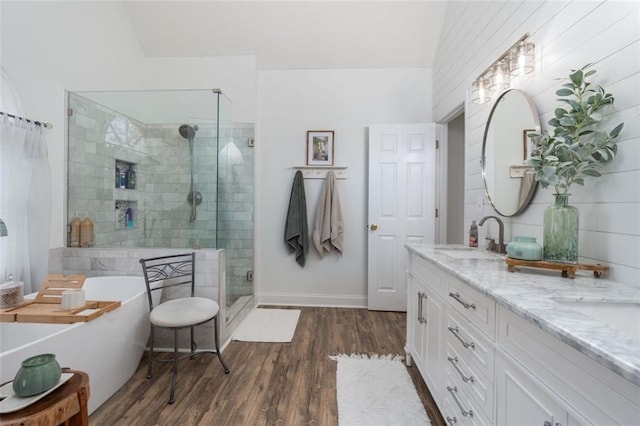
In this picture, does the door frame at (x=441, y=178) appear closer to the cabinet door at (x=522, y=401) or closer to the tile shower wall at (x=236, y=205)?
the tile shower wall at (x=236, y=205)

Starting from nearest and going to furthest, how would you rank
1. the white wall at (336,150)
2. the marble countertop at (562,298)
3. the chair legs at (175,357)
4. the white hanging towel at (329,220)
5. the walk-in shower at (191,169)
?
the marble countertop at (562,298)
the chair legs at (175,357)
the walk-in shower at (191,169)
the white hanging towel at (329,220)
the white wall at (336,150)

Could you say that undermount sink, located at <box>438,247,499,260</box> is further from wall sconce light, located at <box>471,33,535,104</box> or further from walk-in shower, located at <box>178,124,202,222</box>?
walk-in shower, located at <box>178,124,202,222</box>

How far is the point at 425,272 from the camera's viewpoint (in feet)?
A: 6.06

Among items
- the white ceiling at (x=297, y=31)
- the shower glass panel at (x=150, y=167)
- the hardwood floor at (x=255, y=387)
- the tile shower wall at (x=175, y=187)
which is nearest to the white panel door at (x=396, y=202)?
the hardwood floor at (x=255, y=387)

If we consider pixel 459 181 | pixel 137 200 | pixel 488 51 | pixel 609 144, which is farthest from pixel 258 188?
pixel 609 144

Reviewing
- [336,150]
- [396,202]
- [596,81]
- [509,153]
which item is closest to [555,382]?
[596,81]

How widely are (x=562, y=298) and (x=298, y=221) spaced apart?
270cm

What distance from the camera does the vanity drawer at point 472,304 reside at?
107 centimetres

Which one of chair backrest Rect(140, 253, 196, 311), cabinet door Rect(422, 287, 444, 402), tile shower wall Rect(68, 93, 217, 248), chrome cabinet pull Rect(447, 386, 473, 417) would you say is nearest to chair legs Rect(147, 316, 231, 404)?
chair backrest Rect(140, 253, 196, 311)

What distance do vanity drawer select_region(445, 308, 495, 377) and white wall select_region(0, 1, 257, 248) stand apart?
9.72 ft

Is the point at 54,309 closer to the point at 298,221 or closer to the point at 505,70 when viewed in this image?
the point at 298,221

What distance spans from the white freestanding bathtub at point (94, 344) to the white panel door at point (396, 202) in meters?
2.30

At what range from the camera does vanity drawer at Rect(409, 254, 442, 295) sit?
165cm

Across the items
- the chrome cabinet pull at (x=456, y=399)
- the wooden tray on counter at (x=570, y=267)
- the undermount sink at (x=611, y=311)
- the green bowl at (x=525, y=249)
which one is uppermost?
the green bowl at (x=525, y=249)
